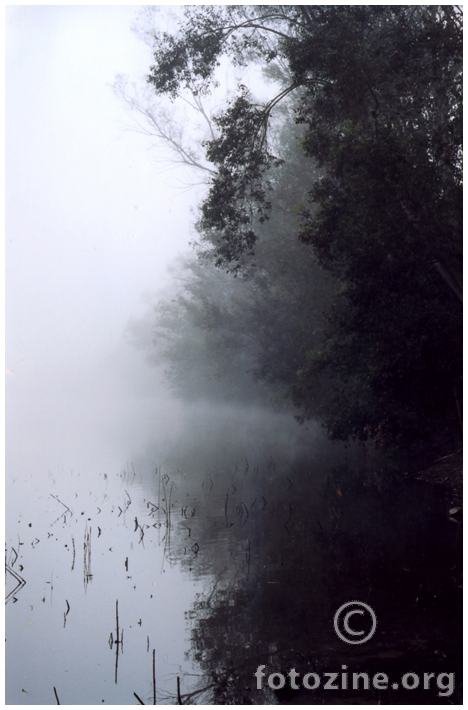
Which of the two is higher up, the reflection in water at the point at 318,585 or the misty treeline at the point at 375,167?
the misty treeline at the point at 375,167

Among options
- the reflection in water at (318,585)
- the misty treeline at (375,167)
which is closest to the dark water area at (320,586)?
the reflection in water at (318,585)

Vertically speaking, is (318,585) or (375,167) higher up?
(375,167)

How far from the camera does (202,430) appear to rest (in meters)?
40.9

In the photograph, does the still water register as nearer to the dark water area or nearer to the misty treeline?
the dark water area

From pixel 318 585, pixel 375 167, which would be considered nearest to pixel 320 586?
pixel 318 585

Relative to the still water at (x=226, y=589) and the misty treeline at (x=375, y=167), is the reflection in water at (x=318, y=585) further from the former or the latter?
the misty treeline at (x=375, y=167)

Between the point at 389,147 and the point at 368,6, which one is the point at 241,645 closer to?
the point at 389,147

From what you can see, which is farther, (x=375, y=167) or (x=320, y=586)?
(x=375, y=167)

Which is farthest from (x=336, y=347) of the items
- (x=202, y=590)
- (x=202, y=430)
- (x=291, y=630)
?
(x=202, y=430)

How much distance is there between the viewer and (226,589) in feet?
32.6

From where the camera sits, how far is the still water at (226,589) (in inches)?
275

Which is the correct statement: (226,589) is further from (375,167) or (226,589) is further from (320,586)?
(375,167)

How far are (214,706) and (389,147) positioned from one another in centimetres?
1092

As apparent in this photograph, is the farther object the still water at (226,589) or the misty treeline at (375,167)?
the misty treeline at (375,167)
